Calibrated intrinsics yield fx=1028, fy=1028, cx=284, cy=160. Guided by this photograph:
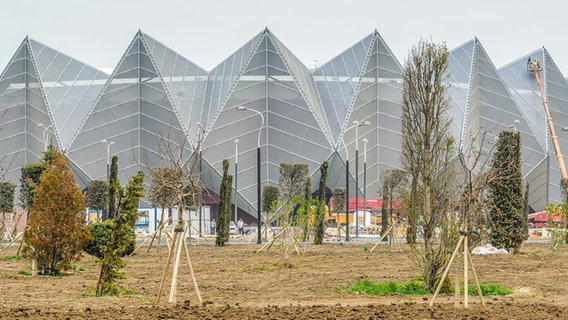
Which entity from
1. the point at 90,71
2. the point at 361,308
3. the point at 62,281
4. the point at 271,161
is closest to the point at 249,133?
the point at 271,161

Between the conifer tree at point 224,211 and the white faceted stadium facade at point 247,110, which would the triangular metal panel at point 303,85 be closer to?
the white faceted stadium facade at point 247,110

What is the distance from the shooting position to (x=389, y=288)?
23172 mm

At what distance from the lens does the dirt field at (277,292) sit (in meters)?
16.9

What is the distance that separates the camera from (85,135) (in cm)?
9981

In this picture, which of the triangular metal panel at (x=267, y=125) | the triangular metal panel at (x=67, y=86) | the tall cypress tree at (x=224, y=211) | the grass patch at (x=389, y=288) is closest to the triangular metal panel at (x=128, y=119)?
the triangular metal panel at (x=67, y=86)

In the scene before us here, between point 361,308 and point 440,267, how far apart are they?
597 centimetres

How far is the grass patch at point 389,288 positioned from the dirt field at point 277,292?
0.44m

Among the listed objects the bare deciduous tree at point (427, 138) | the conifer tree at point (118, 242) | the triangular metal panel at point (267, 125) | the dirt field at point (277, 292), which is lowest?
the dirt field at point (277, 292)

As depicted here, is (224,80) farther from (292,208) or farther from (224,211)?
(292,208)

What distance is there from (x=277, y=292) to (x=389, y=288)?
2.53 meters

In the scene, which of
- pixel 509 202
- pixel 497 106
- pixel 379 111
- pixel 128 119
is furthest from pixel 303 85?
pixel 509 202

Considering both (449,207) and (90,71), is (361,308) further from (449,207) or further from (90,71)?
(90,71)

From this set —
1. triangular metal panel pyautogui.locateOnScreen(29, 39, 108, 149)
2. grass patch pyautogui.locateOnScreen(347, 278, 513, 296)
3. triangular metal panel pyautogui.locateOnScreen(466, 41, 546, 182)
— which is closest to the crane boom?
triangular metal panel pyautogui.locateOnScreen(466, 41, 546, 182)

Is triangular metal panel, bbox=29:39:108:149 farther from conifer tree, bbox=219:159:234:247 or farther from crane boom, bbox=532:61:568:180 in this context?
conifer tree, bbox=219:159:234:247
